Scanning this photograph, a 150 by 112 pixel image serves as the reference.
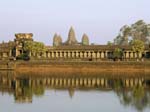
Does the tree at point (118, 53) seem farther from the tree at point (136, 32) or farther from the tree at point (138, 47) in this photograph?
the tree at point (136, 32)

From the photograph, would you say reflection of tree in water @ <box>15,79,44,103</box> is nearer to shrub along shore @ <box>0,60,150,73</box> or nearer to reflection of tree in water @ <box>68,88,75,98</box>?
reflection of tree in water @ <box>68,88,75,98</box>

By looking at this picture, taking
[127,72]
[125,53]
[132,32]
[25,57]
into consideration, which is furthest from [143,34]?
[127,72]

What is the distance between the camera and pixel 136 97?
27141 millimetres

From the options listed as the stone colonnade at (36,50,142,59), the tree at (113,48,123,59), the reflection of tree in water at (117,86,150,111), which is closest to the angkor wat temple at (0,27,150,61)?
the stone colonnade at (36,50,142,59)

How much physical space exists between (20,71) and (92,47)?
18.2 m

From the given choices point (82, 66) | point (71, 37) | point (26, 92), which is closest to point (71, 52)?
point (82, 66)

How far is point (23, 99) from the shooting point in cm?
2684

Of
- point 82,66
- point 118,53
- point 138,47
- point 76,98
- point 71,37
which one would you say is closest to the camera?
point 76,98

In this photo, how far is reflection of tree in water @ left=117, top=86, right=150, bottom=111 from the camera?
2388 cm

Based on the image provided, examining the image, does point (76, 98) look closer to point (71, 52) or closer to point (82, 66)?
point (82, 66)

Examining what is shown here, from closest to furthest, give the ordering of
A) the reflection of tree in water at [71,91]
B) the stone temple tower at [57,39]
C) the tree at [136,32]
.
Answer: the reflection of tree in water at [71,91], the tree at [136,32], the stone temple tower at [57,39]

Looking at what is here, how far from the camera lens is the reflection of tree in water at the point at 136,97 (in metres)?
23.9

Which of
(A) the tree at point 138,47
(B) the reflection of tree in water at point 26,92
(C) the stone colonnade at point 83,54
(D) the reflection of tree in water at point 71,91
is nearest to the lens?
(B) the reflection of tree in water at point 26,92

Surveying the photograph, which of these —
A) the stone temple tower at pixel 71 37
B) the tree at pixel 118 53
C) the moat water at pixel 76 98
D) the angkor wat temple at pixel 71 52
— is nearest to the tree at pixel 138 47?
the angkor wat temple at pixel 71 52
